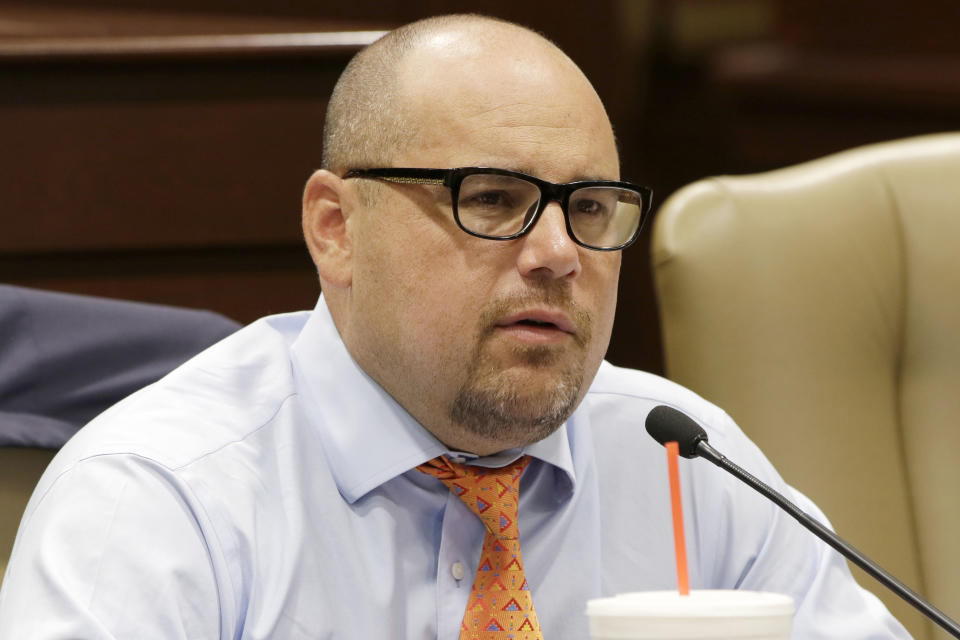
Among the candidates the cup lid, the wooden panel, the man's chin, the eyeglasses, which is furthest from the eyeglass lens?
the wooden panel

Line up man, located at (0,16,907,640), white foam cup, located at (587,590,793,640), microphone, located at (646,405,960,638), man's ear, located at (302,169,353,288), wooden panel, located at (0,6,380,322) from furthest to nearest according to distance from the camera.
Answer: wooden panel, located at (0,6,380,322) → man's ear, located at (302,169,353,288) → man, located at (0,16,907,640) → microphone, located at (646,405,960,638) → white foam cup, located at (587,590,793,640)

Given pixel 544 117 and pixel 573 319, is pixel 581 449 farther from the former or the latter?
pixel 544 117

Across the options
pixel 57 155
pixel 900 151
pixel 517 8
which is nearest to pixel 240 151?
pixel 57 155

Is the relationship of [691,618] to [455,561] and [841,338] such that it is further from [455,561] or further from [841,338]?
[841,338]

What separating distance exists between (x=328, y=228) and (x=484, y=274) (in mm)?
179

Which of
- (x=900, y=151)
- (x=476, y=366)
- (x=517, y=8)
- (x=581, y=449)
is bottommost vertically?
(x=581, y=449)

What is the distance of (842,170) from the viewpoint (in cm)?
151

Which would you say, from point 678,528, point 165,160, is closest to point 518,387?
point 678,528

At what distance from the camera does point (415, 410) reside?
42.2 inches

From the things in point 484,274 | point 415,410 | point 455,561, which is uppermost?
point 484,274

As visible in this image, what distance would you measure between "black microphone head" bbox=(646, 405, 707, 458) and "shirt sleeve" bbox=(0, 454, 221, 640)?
1.06 ft

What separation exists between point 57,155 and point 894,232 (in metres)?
1.00

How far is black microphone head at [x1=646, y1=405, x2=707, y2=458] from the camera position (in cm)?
88

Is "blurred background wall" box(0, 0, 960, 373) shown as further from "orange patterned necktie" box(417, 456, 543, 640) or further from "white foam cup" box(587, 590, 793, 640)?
"white foam cup" box(587, 590, 793, 640)
